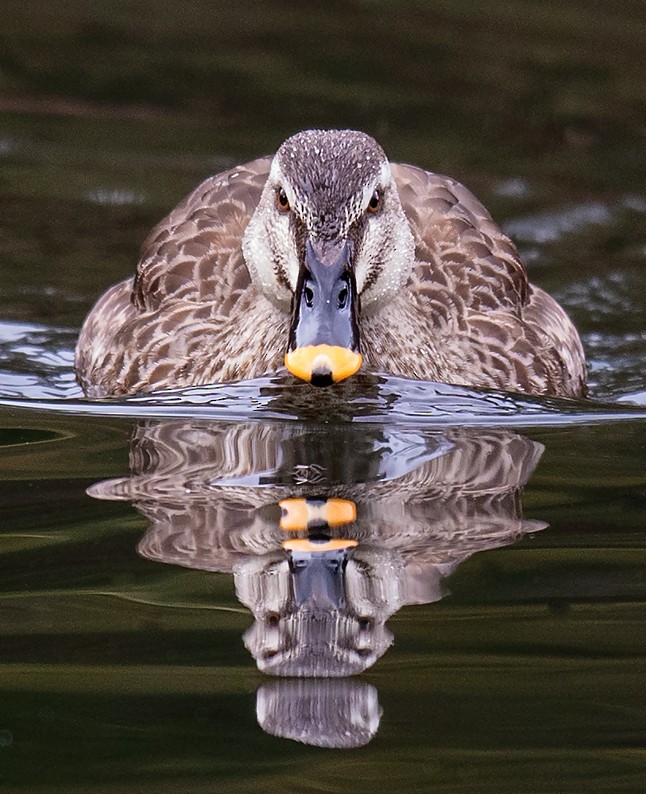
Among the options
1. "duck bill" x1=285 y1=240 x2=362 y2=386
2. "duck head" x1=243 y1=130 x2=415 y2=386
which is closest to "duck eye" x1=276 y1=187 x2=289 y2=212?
"duck head" x1=243 y1=130 x2=415 y2=386

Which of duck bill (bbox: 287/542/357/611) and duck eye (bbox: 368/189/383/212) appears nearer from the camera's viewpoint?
duck bill (bbox: 287/542/357/611)

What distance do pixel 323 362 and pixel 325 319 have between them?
239 millimetres

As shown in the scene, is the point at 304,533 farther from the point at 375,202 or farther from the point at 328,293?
the point at 375,202

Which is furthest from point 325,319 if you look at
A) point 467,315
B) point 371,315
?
point 467,315

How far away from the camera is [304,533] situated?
590 centimetres

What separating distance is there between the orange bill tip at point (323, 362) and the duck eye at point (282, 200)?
3.15 ft

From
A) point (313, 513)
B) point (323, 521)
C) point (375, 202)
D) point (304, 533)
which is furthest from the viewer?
point (375, 202)

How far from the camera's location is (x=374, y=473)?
22.1 ft

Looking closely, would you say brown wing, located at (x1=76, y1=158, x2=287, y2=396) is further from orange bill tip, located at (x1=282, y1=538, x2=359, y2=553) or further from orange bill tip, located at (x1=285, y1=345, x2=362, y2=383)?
orange bill tip, located at (x1=282, y1=538, x2=359, y2=553)

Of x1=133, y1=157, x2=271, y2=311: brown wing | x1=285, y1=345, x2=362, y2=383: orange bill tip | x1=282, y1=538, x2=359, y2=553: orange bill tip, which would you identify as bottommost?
x1=282, y1=538, x2=359, y2=553: orange bill tip

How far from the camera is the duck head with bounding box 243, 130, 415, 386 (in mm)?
6961

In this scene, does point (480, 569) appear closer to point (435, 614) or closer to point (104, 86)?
point (435, 614)

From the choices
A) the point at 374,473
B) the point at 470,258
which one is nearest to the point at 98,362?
the point at 470,258

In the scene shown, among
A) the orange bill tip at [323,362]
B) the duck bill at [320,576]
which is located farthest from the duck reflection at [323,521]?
the orange bill tip at [323,362]
